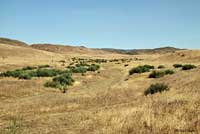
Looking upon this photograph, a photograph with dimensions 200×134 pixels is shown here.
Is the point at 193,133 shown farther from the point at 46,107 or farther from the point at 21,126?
the point at 46,107

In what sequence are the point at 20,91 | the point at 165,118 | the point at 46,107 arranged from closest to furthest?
the point at 165,118 < the point at 46,107 < the point at 20,91

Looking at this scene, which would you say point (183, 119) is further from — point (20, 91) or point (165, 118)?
point (20, 91)

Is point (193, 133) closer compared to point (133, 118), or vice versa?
point (193, 133)

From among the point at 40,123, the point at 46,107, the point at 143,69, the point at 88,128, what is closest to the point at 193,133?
the point at 88,128

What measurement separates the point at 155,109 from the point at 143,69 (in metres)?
30.1

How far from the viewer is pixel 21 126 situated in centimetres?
1134

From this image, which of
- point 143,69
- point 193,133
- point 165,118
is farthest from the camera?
point 143,69

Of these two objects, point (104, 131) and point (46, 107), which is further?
point (46, 107)

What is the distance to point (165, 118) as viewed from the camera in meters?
10.1

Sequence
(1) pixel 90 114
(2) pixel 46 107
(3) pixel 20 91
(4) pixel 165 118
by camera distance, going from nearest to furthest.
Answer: (4) pixel 165 118
(1) pixel 90 114
(2) pixel 46 107
(3) pixel 20 91

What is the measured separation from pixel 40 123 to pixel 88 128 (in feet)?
7.93

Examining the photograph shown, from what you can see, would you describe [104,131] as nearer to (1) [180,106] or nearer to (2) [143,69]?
(1) [180,106]

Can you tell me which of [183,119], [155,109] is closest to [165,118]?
[183,119]

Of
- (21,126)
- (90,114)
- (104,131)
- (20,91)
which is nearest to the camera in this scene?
(104,131)
